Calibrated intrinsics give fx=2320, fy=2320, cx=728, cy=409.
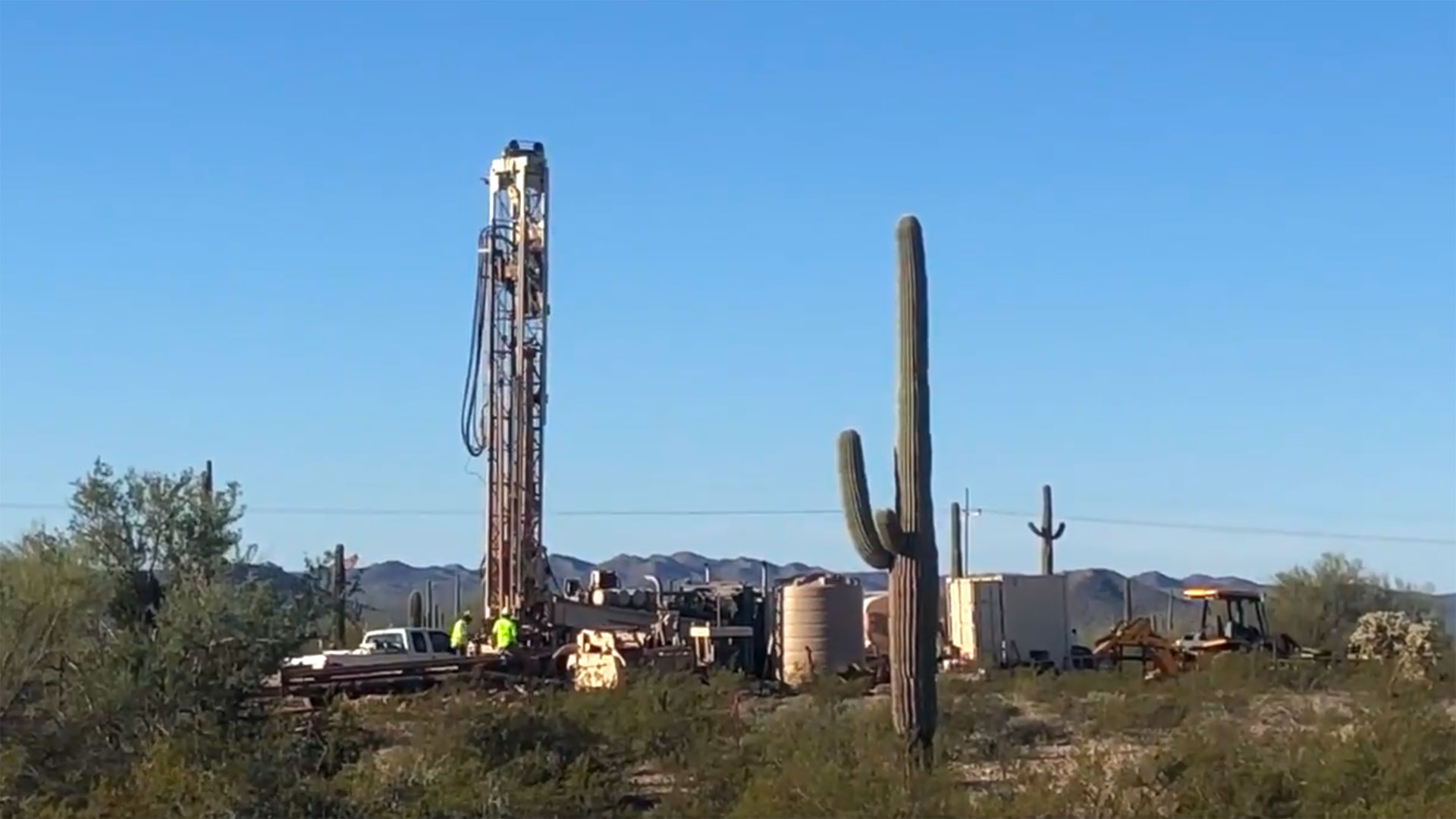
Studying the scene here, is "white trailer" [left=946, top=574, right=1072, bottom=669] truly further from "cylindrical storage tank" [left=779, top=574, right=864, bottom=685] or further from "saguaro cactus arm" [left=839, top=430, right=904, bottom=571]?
"saguaro cactus arm" [left=839, top=430, right=904, bottom=571]

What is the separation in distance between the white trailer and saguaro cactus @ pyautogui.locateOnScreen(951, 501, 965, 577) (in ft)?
11.8

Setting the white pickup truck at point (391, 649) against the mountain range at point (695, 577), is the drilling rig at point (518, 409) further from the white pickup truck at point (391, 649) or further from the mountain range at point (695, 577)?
the mountain range at point (695, 577)

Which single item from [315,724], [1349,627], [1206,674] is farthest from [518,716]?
[1349,627]

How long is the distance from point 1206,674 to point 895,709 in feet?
44.7

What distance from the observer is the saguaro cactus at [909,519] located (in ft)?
80.9

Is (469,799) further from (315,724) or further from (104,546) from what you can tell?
(104,546)

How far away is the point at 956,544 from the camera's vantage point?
172 ft

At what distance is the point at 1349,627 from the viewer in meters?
55.6

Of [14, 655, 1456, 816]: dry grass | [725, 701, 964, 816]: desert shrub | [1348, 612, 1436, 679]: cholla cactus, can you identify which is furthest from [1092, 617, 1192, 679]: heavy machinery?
[725, 701, 964, 816]: desert shrub

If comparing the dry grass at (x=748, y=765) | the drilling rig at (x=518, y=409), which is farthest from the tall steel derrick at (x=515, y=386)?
the dry grass at (x=748, y=765)

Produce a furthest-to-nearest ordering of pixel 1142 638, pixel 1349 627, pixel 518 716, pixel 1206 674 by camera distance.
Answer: pixel 1349 627
pixel 1142 638
pixel 1206 674
pixel 518 716

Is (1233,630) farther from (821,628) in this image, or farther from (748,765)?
(748,765)

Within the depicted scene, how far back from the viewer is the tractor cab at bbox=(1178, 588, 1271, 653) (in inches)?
1681

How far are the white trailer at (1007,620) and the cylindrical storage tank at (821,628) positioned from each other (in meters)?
3.74
